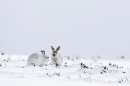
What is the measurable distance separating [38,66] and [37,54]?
104 centimetres

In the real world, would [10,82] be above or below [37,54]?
below

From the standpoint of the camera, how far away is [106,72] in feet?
47.0

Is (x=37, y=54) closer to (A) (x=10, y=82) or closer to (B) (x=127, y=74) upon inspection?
(B) (x=127, y=74)

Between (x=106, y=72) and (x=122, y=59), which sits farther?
(x=122, y=59)

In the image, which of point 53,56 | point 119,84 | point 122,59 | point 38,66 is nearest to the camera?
point 119,84

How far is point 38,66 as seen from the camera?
642 inches

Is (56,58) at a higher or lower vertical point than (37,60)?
higher

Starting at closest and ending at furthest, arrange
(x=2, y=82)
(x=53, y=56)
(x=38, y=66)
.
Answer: (x=2, y=82) → (x=38, y=66) → (x=53, y=56)

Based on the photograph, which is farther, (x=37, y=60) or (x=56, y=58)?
(x=56, y=58)

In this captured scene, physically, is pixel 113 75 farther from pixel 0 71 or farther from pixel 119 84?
pixel 0 71

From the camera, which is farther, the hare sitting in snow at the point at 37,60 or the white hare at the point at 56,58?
the white hare at the point at 56,58

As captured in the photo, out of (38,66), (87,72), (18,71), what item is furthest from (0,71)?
(87,72)

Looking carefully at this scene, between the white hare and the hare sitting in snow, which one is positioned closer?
the hare sitting in snow

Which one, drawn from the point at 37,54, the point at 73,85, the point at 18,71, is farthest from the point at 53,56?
the point at 73,85
